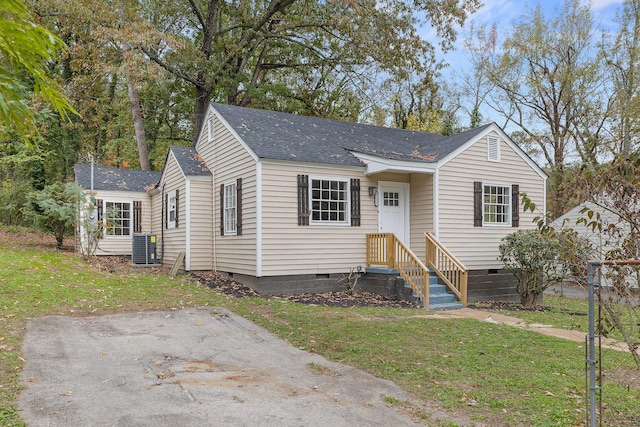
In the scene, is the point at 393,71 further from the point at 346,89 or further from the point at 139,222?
the point at 139,222

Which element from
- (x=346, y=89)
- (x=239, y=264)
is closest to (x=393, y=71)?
(x=346, y=89)

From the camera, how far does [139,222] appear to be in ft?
58.2

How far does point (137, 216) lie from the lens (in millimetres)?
17688

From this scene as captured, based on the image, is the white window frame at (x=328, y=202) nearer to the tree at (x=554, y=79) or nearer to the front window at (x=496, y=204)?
the front window at (x=496, y=204)

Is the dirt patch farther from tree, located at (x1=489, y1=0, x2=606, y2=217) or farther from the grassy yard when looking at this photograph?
tree, located at (x1=489, y1=0, x2=606, y2=217)

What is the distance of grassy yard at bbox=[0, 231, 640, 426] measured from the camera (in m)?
4.48

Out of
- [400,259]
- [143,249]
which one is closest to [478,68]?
[400,259]

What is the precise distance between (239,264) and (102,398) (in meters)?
7.44

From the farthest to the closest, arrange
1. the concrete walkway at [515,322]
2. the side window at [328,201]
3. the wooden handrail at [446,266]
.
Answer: the side window at [328,201]
the wooden handrail at [446,266]
the concrete walkway at [515,322]

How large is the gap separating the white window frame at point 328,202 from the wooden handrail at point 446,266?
2172mm

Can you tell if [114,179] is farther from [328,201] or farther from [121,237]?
[328,201]

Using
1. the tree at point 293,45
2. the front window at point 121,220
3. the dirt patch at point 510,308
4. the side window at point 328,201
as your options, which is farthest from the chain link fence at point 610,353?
the front window at point 121,220

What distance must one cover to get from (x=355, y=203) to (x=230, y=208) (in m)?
3.40

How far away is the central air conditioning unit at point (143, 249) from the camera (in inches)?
602
